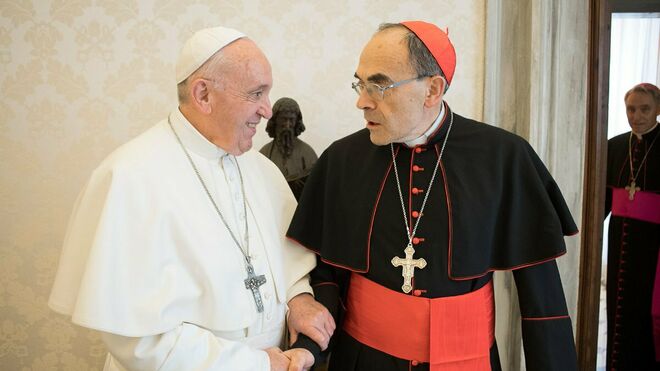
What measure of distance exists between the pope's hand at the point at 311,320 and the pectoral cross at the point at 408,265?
321mm

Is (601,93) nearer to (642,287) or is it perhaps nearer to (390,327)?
(642,287)

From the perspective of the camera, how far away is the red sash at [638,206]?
3152 millimetres

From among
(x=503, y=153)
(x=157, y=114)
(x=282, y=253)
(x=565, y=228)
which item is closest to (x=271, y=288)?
(x=282, y=253)

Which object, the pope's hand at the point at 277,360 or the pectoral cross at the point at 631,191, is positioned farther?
the pectoral cross at the point at 631,191

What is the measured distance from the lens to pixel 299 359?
75.2 inches

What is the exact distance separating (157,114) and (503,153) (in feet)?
6.50

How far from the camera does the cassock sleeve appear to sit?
202 cm

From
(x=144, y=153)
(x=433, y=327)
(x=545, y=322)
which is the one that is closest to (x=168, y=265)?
(x=144, y=153)

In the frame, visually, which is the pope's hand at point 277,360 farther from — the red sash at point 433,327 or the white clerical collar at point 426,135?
Result: the white clerical collar at point 426,135

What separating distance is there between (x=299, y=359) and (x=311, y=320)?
0.17 m

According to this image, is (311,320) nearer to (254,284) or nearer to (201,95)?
(254,284)

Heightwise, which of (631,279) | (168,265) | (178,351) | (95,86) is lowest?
(631,279)

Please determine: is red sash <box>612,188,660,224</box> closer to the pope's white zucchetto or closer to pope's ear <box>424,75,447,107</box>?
pope's ear <box>424,75,447,107</box>

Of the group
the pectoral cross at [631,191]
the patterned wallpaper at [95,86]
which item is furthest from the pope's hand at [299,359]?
the pectoral cross at [631,191]
